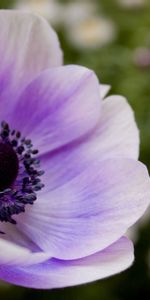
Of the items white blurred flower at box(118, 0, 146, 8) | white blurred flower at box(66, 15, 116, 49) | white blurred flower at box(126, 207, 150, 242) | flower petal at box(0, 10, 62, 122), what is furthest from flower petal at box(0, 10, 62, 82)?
white blurred flower at box(118, 0, 146, 8)

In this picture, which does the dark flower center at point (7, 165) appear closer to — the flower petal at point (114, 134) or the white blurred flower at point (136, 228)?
the flower petal at point (114, 134)

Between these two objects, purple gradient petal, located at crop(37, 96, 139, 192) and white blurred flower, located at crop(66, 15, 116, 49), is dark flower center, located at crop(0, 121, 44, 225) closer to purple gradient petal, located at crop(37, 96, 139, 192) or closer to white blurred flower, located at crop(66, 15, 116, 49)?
purple gradient petal, located at crop(37, 96, 139, 192)

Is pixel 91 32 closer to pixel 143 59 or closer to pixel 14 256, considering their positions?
pixel 143 59

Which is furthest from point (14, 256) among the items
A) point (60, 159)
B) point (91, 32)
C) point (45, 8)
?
point (45, 8)

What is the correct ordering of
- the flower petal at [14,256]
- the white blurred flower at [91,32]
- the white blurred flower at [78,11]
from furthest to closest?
the white blurred flower at [78,11] < the white blurred flower at [91,32] < the flower petal at [14,256]

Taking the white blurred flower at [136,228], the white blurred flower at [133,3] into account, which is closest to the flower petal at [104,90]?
the white blurred flower at [136,228]

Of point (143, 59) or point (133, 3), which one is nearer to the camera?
point (143, 59)

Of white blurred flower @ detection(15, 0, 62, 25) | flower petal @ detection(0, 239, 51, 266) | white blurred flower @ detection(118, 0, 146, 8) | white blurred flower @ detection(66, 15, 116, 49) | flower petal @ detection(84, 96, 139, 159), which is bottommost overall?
white blurred flower @ detection(15, 0, 62, 25)

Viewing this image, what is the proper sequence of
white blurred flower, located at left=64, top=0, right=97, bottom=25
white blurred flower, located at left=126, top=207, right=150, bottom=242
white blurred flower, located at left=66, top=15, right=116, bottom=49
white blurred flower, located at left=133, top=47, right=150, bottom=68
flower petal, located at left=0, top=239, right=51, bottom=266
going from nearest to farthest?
flower petal, located at left=0, top=239, right=51, bottom=266, white blurred flower, located at left=133, top=47, right=150, bottom=68, white blurred flower, located at left=126, top=207, right=150, bottom=242, white blurred flower, located at left=66, top=15, right=116, bottom=49, white blurred flower, located at left=64, top=0, right=97, bottom=25
